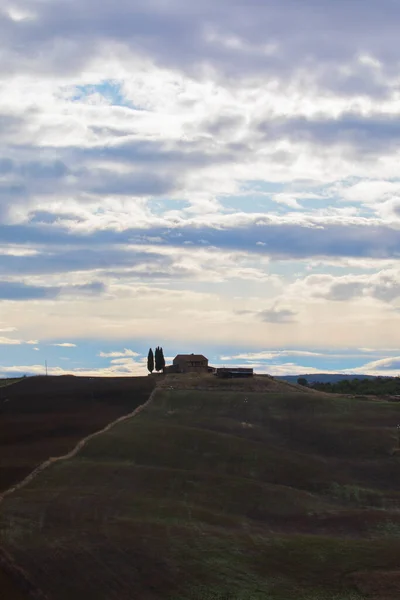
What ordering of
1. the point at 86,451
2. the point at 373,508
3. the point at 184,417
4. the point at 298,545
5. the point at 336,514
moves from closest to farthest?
the point at 298,545 < the point at 336,514 < the point at 373,508 < the point at 86,451 < the point at 184,417

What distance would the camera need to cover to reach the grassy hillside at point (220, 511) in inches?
1797

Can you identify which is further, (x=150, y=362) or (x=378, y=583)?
(x=150, y=362)

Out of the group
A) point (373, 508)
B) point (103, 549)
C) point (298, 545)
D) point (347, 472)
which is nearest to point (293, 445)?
point (347, 472)

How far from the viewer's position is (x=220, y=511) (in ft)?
206

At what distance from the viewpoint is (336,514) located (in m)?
64.7

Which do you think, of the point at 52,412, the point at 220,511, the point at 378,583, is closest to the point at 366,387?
the point at 52,412

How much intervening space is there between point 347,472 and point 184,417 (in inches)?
1009

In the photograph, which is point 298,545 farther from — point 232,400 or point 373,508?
point 232,400

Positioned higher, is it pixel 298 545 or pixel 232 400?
pixel 232 400

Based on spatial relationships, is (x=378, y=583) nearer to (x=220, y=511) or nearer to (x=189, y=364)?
(x=220, y=511)

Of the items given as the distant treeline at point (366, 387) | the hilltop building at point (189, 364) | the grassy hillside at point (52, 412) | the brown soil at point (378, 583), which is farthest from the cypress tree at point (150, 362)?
the brown soil at point (378, 583)

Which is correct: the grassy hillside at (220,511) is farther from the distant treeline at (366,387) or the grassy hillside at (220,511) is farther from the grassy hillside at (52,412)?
the distant treeline at (366,387)

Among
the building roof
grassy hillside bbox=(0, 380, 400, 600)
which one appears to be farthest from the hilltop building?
grassy hillside bbox=(0, 380, 400, 600)

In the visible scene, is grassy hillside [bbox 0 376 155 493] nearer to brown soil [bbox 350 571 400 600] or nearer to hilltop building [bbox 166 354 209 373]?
hilltop building [bbox 166 354 209 373]
